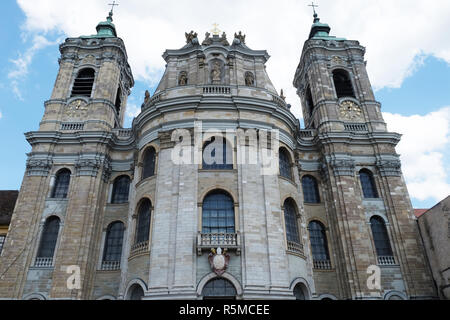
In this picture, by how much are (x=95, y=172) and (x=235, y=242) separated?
10.8 m

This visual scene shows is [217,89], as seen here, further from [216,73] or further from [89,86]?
[89,86]

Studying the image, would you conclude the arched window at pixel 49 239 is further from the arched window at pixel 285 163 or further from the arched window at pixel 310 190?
the arched window at pixel 310 190

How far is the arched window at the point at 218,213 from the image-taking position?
1739 centimetres

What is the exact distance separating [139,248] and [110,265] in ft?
12.8

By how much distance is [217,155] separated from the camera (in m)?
19.3

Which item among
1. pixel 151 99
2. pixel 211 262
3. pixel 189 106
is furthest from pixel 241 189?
pixel 151 99

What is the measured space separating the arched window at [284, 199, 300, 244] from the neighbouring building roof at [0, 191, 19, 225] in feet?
60.9

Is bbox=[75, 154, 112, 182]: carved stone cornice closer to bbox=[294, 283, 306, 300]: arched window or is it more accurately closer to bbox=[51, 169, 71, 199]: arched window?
bbox=[51, 169, 71, 199]: arched window

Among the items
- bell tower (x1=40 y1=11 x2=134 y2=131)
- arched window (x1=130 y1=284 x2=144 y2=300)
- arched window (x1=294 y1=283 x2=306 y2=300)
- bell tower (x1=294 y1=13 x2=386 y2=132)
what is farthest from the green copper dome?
arched window (x1=130 y1=284 x2=144 y2=300)

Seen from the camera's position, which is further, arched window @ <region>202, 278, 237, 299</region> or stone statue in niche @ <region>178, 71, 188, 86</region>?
stone statue in niche @ <region>178, 71, 188, 86</region>

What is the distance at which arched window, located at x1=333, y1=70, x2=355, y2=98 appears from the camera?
1064 inches

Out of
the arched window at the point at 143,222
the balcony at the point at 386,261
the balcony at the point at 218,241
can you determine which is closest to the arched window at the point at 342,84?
the balcony at the point at 386,261

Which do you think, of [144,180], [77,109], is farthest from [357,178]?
[77,109]

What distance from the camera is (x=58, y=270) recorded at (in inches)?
748
